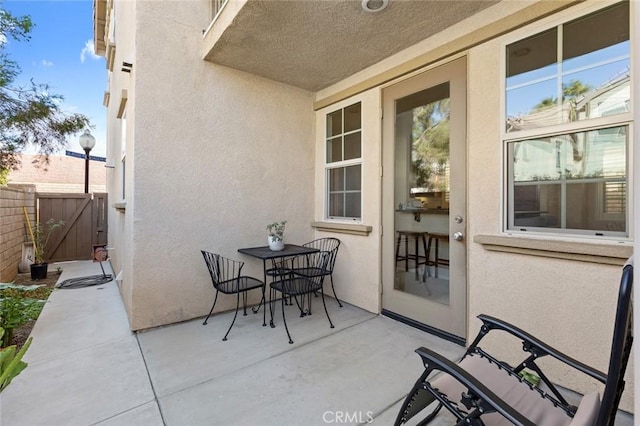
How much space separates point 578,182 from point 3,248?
727 centimetres

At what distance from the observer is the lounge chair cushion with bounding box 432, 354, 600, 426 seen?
1300mm

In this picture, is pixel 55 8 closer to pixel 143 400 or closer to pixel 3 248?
pixel 3 248

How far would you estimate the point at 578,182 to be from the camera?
211 centimetres

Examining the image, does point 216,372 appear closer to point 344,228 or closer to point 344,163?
point 344,228

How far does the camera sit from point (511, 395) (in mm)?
1440

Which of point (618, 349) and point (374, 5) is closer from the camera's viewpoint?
point (618, 349)

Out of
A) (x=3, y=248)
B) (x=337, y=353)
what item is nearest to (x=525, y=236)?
(x=337, y=353)

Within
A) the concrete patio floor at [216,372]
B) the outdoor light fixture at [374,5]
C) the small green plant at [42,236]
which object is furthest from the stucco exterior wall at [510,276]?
the small green plant at [42,236]

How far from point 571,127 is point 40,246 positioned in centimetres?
801

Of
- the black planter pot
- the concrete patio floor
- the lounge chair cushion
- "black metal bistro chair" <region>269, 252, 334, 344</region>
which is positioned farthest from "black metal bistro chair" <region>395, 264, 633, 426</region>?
the black planter pot

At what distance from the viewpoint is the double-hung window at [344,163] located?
3848mm

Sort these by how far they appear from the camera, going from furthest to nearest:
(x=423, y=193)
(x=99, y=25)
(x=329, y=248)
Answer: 1. (x=99, y=25)
2. (x=329, y=248)
3. (x=423, y=193)

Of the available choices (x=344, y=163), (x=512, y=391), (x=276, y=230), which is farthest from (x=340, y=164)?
(x=512, y=391)

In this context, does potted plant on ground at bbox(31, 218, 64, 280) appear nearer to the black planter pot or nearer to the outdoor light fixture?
the black planter pot
